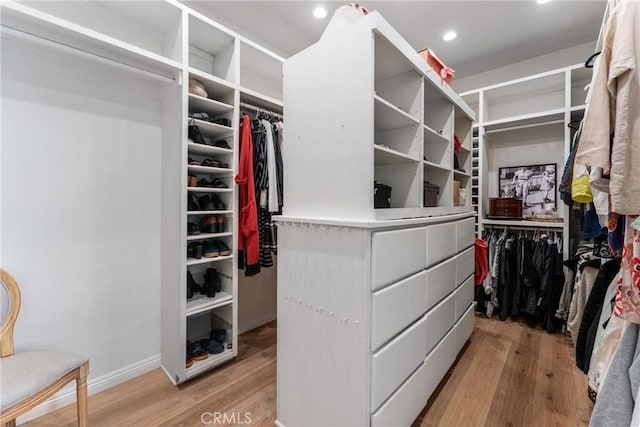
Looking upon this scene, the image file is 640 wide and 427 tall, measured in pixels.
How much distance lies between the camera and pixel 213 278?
2164 millimetres

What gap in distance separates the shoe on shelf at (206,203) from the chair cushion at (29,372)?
1102mm

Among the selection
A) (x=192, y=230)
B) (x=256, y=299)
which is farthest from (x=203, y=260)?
(x=256, y=299)

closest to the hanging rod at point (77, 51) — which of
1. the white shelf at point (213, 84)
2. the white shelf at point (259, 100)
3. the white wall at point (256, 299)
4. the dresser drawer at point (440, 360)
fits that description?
the white shelf at point (213, 84)

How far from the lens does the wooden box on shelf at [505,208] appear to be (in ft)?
9.89

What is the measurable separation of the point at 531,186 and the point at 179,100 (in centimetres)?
363

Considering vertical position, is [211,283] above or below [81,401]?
above

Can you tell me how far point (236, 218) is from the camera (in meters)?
2.15

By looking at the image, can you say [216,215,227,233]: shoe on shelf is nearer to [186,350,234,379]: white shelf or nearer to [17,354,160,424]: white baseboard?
[186,350,234,379]: white shelf

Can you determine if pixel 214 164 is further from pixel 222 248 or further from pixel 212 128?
pixel 222 248

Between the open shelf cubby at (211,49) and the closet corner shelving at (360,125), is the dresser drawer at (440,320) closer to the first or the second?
the closet corner shelving at (360,125)

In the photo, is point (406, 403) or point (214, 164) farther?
point (214, 164)

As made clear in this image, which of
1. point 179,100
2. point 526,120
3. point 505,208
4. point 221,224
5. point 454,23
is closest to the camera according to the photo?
point 179,100
